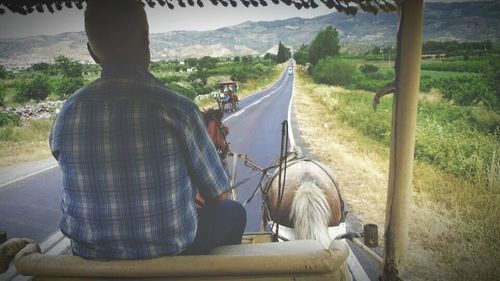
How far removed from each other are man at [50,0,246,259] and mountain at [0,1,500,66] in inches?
26.8

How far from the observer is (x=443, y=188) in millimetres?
6633

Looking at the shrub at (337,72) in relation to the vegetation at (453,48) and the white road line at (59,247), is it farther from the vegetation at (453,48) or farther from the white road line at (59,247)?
the white road line at (59,247)

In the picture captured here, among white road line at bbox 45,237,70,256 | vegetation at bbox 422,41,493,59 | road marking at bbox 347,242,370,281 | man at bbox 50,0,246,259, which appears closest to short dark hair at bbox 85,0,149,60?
man at bbox 50,0,246,259

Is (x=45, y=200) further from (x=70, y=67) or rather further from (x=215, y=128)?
(x=70, y=67)

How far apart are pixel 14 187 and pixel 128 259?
736 centimetres

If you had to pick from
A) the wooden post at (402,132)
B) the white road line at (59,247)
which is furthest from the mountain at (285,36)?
the white road line at (59,247)

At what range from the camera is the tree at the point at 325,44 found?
5994cm

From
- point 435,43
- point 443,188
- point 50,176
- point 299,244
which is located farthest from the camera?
point 435,43

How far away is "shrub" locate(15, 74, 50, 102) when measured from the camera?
27.1 m

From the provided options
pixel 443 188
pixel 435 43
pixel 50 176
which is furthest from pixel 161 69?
pixel 443 188

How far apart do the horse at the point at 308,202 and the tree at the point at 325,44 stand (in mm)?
58115

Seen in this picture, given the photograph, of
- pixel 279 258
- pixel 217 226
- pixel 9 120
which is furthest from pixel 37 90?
pixel 279 258

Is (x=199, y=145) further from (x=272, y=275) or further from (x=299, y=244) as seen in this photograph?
(x=299, y=244)

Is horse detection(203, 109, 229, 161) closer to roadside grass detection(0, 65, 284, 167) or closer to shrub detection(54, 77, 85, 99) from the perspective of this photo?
roadside grass detection(0, 65, 284, 167)
